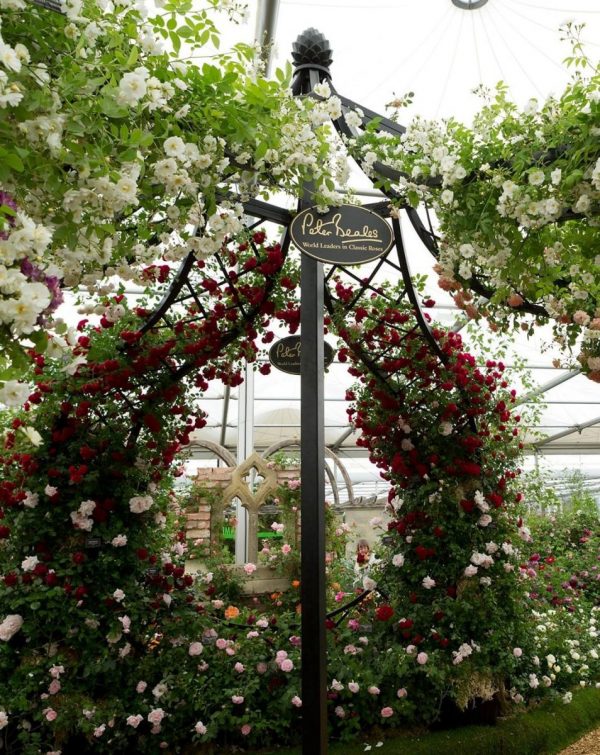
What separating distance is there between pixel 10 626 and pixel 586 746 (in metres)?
2.76

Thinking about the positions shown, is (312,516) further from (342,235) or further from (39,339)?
(39,339)

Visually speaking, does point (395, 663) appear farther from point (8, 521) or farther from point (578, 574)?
point (578, 574)

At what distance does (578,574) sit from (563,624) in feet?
5.05

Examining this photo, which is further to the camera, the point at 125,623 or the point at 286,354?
the point at 286,354

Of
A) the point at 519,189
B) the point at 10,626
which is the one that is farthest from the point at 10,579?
the point at 519,189

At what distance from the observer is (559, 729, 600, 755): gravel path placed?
2.98 metres

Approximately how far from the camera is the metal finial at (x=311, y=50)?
8.11 ft

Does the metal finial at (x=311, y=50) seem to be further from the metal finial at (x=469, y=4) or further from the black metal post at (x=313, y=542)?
the metal finial at (x=469, y=4)

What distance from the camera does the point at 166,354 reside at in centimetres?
292

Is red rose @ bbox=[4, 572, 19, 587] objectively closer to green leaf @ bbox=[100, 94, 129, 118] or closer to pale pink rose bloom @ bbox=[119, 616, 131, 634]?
pale pink rose bloom @ bbox=[119, 616, 131, 634]

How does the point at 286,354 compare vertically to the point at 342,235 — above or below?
below

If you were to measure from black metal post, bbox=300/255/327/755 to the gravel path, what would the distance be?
1738mm

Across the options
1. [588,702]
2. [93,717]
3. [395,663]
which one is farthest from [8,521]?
[588,702]

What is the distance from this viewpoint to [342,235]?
218 cm
